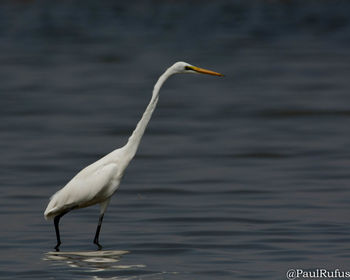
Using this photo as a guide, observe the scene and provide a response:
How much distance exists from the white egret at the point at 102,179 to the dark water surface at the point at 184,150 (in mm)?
456

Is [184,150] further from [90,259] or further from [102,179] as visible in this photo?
[90,259]

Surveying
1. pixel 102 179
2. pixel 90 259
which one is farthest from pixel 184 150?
pixel 90 259

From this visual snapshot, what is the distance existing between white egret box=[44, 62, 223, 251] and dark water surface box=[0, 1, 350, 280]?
456 millimetres

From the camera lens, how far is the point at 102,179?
10461 mm

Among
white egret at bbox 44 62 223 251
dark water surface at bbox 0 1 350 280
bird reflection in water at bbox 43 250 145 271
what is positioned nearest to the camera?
bird reflection in water at bbox 43 250 145 271

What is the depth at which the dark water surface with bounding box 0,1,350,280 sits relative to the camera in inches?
404

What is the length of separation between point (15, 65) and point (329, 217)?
19128mm

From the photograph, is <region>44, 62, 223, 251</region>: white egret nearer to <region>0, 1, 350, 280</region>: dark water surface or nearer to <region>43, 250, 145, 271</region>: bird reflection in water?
<region>43, 250, 145, 271</region>: bird reflection in water

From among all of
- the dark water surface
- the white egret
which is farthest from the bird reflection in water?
the white egret

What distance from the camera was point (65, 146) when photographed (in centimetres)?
1733

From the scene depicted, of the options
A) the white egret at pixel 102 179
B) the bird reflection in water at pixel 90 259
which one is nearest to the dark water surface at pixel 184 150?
the bird reflection in water at pixel 90 259

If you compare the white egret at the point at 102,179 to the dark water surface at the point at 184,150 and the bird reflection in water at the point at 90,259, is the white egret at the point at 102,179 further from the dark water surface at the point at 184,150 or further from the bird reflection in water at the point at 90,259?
the dark water surface at the point at 184,150

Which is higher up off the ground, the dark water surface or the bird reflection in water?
the dark water surface

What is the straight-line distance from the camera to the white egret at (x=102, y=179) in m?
10.5
